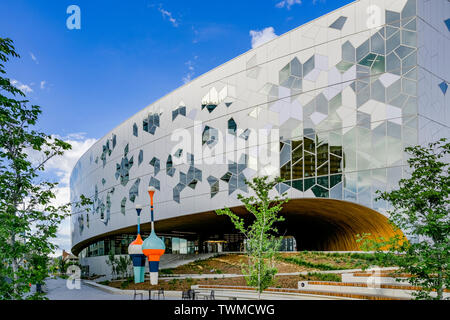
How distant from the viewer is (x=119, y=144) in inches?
1820

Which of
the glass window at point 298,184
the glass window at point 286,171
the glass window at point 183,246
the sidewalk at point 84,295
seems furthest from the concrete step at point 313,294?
the glass window at point 183,246

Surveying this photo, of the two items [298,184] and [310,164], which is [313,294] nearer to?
[298,184]

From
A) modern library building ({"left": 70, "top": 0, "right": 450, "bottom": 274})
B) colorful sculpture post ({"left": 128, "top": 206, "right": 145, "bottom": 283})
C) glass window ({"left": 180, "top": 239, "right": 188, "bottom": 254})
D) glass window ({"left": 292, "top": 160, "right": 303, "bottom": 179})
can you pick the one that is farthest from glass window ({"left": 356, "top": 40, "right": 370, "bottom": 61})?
glass window ({"left": 180, "top": 239, "right": 188, "bottom": 254})

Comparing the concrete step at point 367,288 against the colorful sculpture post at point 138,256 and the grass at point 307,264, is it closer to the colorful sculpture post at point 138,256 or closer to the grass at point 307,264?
the grass at point 307,264

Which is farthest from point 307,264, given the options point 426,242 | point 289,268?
point 426,242

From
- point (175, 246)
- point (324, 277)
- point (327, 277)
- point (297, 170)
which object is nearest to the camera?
point (327, 277)

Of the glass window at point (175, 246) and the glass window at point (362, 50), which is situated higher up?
the glass window at point (362, 50)

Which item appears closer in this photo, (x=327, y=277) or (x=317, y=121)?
(x=327, y=277)

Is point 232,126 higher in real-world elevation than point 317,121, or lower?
higher

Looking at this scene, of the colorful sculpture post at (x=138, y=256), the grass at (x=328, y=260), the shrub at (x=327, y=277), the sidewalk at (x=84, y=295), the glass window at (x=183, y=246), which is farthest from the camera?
the glass window at (x=183, y=246)

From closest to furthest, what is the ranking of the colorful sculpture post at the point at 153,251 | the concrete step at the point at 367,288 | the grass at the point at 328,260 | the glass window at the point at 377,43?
the concrete step at the point at 367,288
the grass at the point at 328,260
the glass window at the point at 377,43
the colorful sculpture post at the point at 153,251

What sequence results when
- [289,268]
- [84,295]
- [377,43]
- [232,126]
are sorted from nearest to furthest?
1. [377,43]
2. [289,268]
3. [84,295]
4. [232,126]

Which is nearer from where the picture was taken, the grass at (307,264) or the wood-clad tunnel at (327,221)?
the grass at (307,264)
